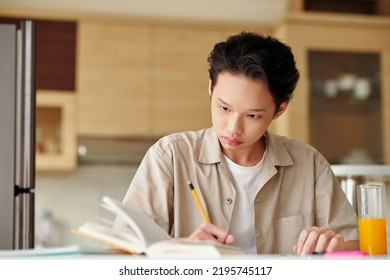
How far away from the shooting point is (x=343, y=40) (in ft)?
14.8

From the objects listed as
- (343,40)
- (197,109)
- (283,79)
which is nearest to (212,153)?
(283,79)

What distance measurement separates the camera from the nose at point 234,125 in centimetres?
180

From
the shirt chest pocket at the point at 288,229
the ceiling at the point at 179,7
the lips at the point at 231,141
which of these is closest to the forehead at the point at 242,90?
the lips at the point at 231,141

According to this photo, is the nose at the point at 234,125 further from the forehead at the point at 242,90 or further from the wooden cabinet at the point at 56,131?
the wooden cabinet at the point at 56,131

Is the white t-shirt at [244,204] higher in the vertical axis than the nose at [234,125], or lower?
lower

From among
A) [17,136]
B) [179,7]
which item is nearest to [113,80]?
[179,7]

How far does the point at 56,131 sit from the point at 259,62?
9.05ft

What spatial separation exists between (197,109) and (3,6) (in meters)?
1.43

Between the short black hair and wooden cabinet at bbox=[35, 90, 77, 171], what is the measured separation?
2537 millimetres

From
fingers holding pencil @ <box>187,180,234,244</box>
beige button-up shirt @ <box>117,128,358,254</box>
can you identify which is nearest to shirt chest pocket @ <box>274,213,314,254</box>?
beige button-up shirt @ <box>117,128,358,254</box>

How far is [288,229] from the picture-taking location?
195 cm

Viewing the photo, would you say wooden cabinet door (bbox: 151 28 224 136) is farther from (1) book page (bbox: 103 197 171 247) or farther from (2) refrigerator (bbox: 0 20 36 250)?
(1) book page (bbox: 103 197 171 247)

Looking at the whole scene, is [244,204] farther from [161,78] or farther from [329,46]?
[329,46]

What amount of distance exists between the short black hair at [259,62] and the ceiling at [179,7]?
256 cm
